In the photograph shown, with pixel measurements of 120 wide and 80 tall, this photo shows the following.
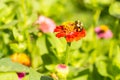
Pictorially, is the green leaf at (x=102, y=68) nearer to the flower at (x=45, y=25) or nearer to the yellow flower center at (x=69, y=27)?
the yellow flower center at (x=69, y=27)

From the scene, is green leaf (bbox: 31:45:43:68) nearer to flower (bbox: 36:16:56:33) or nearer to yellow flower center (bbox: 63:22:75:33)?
flower (bbox: 36:16:56:33)

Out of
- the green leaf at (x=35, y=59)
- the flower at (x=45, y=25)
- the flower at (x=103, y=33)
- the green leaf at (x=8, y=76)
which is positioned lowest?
the green leaf at (x=35, y=59)

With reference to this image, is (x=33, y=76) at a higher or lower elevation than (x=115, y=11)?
lower

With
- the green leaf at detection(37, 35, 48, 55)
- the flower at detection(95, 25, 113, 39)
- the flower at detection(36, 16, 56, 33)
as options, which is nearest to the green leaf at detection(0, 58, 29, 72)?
the green leaf at detection(37, 35, 48, 55)

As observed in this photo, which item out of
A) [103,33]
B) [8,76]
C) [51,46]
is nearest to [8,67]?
[8,76]

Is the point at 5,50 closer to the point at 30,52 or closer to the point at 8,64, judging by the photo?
the point at 30,52

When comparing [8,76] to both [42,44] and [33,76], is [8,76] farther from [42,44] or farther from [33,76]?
[42,44]

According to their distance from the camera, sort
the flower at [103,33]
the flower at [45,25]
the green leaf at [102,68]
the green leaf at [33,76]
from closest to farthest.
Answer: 1. the green leaf at [33,76]
2. the green leaf at [102,68]
3. the flower at [45,25]
4. the flower at [103,33]

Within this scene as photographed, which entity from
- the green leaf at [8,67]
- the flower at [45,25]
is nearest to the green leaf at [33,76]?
the green leaf at [8,67]
